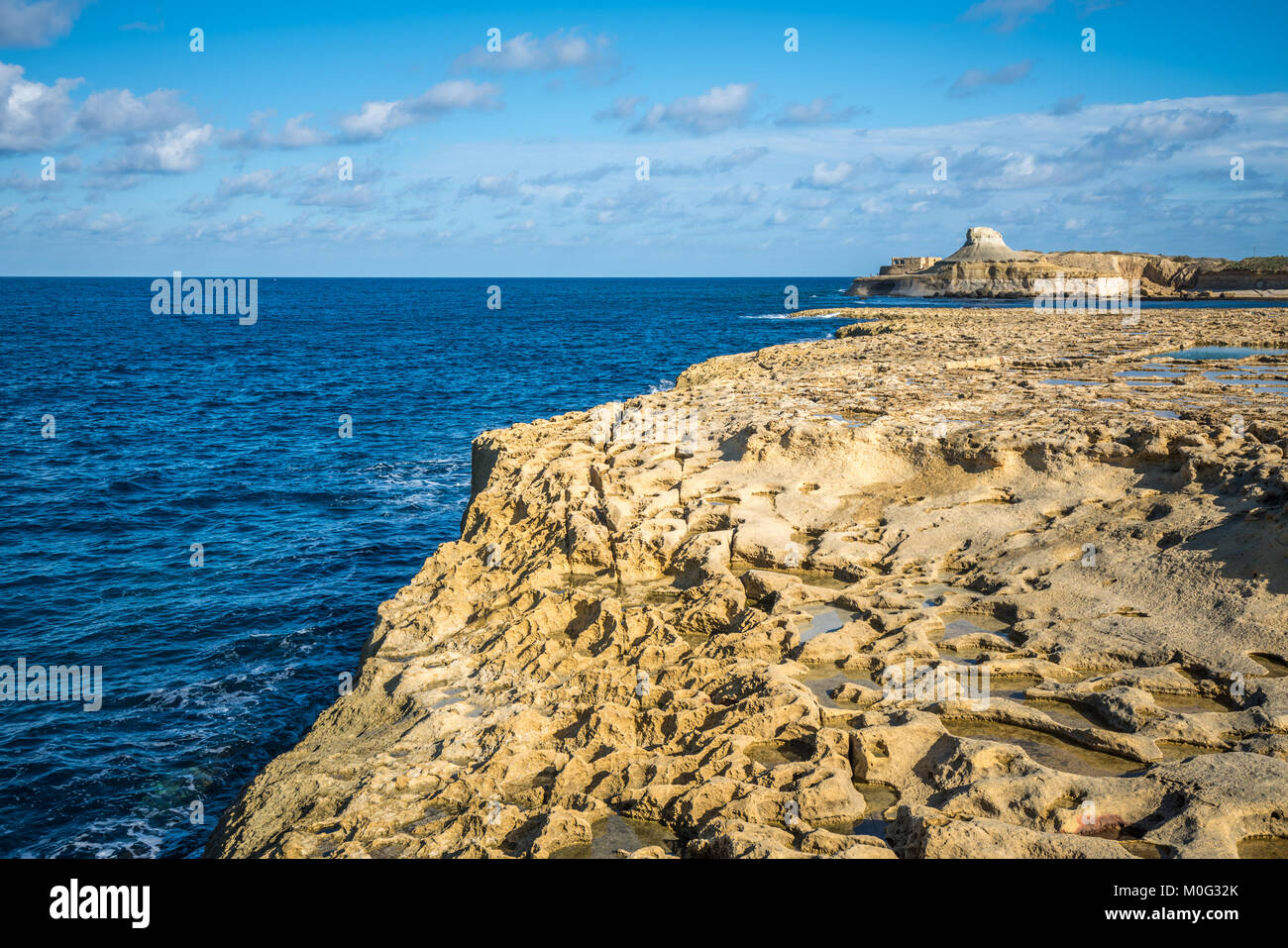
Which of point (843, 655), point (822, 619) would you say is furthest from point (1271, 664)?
point (822, 619)

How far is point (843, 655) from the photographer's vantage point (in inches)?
335

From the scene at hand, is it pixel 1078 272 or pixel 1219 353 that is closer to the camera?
pixel 1219 353

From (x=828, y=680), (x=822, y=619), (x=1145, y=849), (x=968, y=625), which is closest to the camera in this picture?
(x=1145, y=849)

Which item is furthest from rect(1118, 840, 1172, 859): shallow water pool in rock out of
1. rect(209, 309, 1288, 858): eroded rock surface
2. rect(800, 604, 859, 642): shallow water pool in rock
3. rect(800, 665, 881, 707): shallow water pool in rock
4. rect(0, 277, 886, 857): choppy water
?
rect(0, 277, 886, 857): choppy water

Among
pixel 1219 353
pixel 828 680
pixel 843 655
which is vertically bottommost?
pixel 828 680

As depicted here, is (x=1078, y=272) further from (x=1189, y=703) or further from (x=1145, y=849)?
(x=1145, y=849)

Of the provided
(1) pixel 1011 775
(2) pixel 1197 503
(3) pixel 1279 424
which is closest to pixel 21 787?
(1) pixel 1011 775

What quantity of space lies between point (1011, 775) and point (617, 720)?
314cm

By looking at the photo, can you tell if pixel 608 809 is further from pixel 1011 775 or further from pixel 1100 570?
pixel 1100 570

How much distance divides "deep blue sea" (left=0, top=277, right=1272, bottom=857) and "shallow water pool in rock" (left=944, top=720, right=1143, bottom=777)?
28.5 feet

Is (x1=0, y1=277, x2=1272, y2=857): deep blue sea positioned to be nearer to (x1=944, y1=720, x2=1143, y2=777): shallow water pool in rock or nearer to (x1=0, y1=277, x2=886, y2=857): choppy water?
(x1=0, y1=277, x2=886, y2=857): choppy water

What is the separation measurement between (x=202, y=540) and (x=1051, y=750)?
19.6 meters

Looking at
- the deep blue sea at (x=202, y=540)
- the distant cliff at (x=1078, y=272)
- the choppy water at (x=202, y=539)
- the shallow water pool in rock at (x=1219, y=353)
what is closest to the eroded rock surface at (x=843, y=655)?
the deep blue sea at (x=202, y=540)
